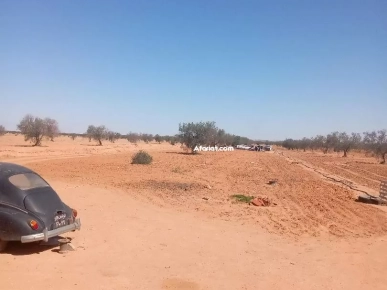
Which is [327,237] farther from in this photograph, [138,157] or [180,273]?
[138,157]

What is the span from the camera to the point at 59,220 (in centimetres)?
736

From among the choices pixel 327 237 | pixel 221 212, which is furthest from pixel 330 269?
pixel 221 212

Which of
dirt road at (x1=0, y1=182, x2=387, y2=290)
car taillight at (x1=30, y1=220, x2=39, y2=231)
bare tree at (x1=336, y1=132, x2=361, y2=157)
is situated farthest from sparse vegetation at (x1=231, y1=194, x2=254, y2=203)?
bare tree at (x1=336, y1=132, x2=361, y2=157)

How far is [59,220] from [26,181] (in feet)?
3.61

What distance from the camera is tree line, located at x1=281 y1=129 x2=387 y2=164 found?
62.6 metres

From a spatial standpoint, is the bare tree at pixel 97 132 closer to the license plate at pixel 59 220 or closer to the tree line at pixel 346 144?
the tree line at pixel 346 144

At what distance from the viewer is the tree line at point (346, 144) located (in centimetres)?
6259

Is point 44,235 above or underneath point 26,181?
underneath

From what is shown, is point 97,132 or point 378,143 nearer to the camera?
point 378,143

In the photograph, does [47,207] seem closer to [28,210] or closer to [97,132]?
[28,210]

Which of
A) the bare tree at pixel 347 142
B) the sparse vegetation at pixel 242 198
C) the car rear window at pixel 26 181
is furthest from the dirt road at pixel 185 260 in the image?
the bare tree at pixel 347 142

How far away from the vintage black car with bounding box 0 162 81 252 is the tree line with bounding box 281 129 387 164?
61441 millimetres

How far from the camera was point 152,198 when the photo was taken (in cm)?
1490

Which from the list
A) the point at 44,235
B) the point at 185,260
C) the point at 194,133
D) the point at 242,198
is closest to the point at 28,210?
the point at 44,235
